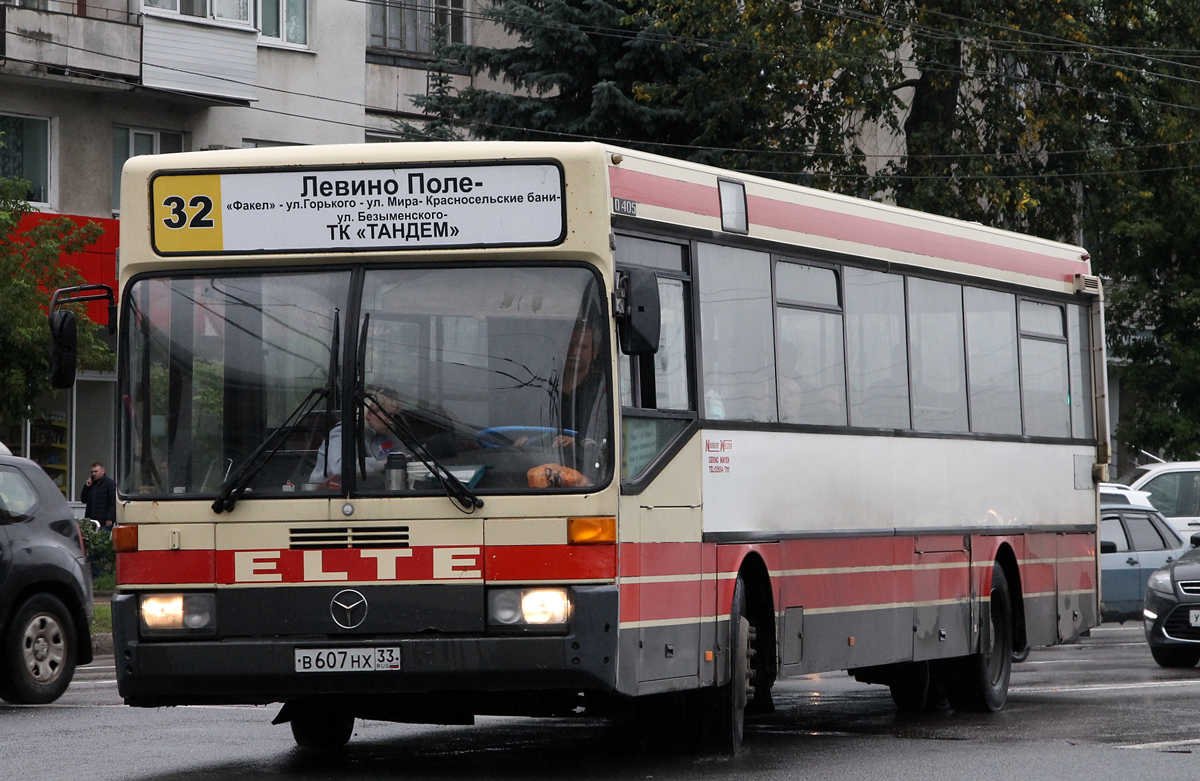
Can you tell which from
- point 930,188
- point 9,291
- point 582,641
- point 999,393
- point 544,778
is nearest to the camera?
point 582,641

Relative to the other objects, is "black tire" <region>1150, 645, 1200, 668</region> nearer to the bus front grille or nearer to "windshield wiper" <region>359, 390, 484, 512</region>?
"windshield wiper" <region>359, 390, 484, 512</region>

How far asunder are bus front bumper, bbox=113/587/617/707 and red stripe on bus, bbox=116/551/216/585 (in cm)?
14

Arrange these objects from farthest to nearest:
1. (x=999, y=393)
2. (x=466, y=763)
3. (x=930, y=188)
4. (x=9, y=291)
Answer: (x=930, y=188) < (x=9, y=291) < (x=999, y=393) < (x=466, y=763)

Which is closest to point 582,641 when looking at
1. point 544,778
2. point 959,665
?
point 544,778

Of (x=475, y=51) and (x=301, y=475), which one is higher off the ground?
(x=475, y=51)

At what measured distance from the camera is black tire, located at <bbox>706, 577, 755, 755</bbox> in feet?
35.2

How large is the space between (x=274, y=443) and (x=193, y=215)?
3.91ft

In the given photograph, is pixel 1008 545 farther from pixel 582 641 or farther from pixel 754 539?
pixel 582 641

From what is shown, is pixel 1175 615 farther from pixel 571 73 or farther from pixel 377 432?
pixel 571 73

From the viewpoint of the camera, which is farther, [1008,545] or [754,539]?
[1008,545]

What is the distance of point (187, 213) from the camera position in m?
9.88

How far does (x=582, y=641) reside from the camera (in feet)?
30.3

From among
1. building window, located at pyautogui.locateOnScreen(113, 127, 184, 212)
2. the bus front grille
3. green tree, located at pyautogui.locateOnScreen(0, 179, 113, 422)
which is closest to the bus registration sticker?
the bus front grille

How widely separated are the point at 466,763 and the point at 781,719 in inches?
123
